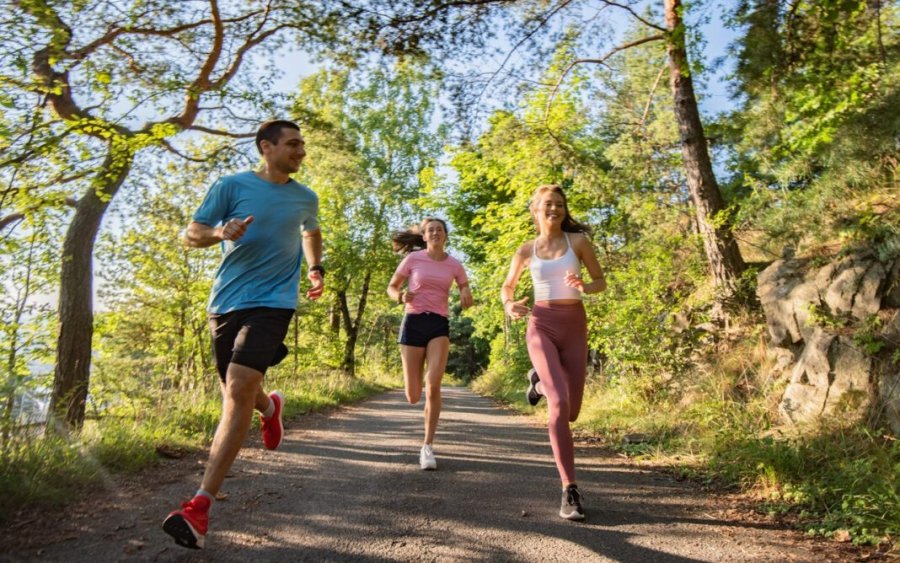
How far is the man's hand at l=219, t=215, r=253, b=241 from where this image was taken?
2.95 meters

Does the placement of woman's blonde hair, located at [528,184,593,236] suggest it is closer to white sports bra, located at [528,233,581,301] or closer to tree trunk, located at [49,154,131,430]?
white sports bra, located at [528,233,581,301]

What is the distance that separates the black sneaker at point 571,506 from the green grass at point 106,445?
10.5ft

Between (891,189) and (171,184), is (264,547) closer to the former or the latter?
(891,189)

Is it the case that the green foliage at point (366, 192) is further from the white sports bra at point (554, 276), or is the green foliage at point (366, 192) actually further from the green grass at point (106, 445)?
the white sports bra at point (554, 276)

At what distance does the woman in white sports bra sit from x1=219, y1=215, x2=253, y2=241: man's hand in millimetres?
2018

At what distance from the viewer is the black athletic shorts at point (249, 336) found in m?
3.01

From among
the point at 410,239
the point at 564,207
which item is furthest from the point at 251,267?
the point at 410,239

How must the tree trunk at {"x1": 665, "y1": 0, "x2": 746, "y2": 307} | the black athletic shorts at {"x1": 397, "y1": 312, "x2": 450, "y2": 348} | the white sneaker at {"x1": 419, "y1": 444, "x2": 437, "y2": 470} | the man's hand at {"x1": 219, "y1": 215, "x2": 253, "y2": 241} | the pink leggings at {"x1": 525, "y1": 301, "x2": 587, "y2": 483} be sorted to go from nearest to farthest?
the man's hand at {"x1": 219, "y1": 215, "x2": 253, "y2": 241}, the pink leggings at {"x1": 525, "y1": 301, "x2": 587, "y2": 483}, the white sneaker at {"x1": 419, "y1": 444, "x2": 437, "y2": 470}, the black athletic shorts at {"x1": 397, "y1": 312, "x2": 450, "y2": 348}, the tree trunk at {"x1": 665, "y1": 0, "x2": 746, "y2": 307}

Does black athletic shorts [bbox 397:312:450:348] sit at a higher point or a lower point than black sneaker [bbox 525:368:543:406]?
→ higher

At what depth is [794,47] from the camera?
6.61 meters

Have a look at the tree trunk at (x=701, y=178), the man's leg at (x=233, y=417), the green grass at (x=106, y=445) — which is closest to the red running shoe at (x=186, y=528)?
the man's leg at (x=233, y=417)

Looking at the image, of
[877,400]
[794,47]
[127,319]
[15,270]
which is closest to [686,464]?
[877,400]

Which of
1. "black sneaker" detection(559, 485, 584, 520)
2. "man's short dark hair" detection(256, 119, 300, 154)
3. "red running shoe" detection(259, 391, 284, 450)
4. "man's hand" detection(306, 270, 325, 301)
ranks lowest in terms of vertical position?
"black sneaker" detection(559, 485, 584, 520)

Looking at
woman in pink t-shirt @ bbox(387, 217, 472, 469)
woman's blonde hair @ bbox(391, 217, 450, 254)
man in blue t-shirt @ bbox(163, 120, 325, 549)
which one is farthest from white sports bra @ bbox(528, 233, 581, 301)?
woman's blonde hair @ bbox(391, 217, 450, 254)
